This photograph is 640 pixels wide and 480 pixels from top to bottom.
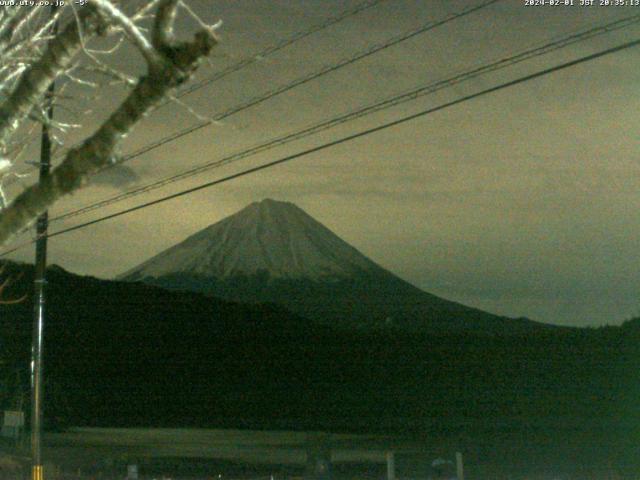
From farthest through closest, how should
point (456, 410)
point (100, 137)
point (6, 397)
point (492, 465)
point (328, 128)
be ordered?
point (456, 410), point (6, 397), point (492, 465), point (328, 128), point (100, 137)

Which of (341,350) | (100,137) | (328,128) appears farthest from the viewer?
(341,350)

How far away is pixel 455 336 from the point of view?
153 metres

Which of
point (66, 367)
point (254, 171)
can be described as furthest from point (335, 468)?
point (66, 367)

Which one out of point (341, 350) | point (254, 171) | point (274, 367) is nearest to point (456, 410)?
point (274, 367)

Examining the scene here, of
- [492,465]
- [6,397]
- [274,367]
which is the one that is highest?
[274,367]

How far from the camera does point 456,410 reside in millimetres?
108062

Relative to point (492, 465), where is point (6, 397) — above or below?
above

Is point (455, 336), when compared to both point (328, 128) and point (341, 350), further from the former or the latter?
point (328, 128)

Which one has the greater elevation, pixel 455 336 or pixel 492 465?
pixel 455 336

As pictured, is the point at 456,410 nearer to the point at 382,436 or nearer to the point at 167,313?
the point at 382,436

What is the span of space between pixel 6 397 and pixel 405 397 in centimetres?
7725

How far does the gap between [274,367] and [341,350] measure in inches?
736

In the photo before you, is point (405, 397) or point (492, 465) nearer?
point (492, 465)

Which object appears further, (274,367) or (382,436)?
(274,367)
